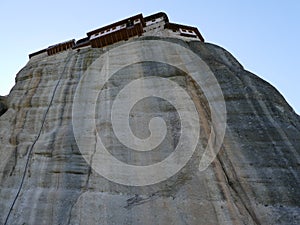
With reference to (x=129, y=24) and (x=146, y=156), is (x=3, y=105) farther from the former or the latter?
(x=129, y=24)

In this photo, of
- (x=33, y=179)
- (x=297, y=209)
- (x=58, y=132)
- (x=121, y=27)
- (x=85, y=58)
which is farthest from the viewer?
(x=121, y=27)

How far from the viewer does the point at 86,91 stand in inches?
351

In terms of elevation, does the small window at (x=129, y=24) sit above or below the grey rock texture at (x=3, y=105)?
above

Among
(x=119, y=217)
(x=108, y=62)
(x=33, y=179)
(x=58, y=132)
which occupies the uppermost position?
(x=108, y=62)

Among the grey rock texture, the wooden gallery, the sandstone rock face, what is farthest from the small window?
the grey rock texture

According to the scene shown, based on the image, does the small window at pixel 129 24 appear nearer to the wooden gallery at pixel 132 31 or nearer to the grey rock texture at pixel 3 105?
the wooden gallery at pixel 132 31

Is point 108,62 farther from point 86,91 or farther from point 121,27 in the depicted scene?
point 121,27

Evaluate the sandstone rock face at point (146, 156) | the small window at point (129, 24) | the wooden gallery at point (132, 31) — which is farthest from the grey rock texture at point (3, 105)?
the small window at point (129, 24)

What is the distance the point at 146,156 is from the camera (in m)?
6.66

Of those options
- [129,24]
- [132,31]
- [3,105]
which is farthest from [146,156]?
[129,24]

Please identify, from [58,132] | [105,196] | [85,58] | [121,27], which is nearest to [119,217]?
[105,196]

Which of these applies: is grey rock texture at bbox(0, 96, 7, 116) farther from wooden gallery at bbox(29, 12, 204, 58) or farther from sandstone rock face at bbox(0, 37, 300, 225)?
wooden gallery at bbox(29, 12, 204, 58)

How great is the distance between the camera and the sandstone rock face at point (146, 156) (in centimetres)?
557

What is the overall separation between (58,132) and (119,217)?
3.19 m
